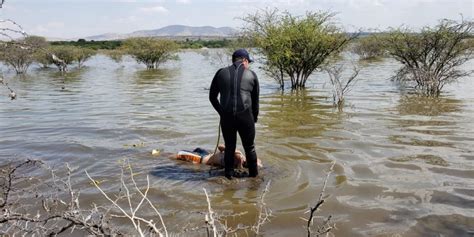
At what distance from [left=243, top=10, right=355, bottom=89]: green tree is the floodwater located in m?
1.77

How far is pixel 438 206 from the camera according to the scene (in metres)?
5.97

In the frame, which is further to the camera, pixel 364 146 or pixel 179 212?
pixel 364 146

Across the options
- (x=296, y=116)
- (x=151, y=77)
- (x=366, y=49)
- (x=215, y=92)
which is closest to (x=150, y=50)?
(x=151, y=77)

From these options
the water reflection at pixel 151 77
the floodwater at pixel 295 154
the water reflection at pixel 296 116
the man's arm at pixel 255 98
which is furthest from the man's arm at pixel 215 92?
the water reflection at pixel 151 77

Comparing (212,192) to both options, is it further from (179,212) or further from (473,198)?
(473,198)

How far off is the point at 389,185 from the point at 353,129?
4.31m

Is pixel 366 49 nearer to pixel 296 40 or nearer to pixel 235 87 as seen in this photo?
pixel 296 40

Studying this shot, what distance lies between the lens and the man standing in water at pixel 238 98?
688cm

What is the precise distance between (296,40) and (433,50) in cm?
540

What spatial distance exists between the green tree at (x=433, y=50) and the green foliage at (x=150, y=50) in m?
24.8

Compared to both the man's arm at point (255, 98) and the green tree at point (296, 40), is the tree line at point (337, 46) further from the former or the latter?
the man's arm at point (255, 98)

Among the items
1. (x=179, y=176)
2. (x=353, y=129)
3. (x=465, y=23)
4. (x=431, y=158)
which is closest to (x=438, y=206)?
(x=431, y=158)

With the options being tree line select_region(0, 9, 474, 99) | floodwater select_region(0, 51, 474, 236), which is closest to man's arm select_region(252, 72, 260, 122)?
floodwater select_region(0, 51, 474, 236)

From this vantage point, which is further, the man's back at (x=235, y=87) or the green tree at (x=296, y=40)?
the green tree at (x=296, y=40)
